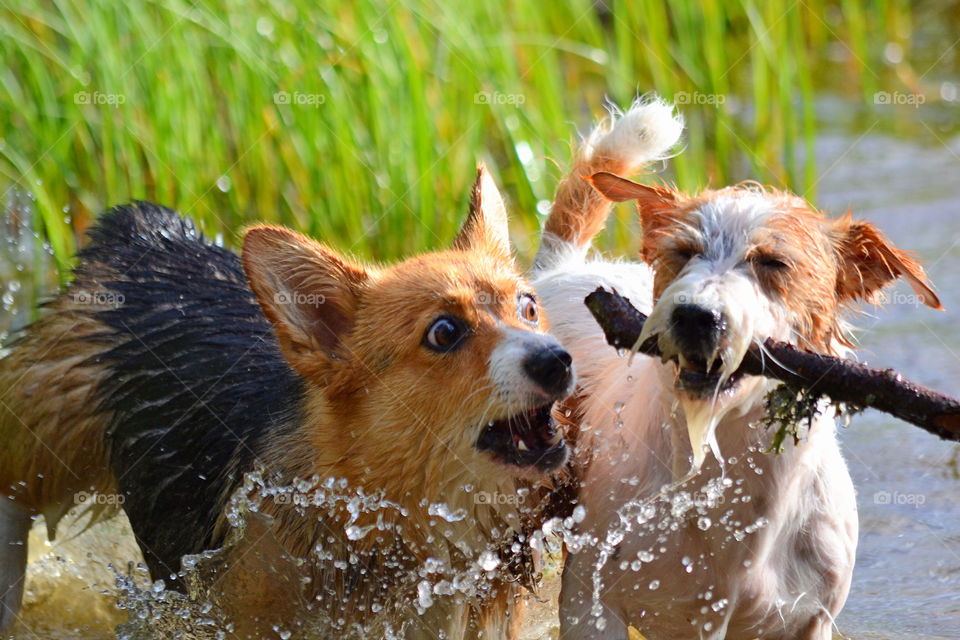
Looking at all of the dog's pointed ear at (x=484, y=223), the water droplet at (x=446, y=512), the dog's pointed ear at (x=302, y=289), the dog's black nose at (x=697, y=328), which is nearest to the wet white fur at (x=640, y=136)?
the dog's pointed ear at (x=484, y=223)

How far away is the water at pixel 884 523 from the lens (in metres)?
4.36

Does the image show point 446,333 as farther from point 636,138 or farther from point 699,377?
point 636,138

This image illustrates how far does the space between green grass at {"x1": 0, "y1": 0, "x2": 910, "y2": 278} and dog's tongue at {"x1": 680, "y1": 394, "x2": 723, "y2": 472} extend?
9.52ft

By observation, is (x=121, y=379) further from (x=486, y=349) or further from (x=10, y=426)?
(x=486, y=349)

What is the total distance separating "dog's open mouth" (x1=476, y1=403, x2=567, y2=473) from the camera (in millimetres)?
3434

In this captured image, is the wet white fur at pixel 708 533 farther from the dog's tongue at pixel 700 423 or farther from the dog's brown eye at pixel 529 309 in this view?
the dog's brown eye at pixel 529 309

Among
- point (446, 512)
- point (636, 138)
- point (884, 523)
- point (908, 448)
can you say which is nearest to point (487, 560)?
point (446, 512)

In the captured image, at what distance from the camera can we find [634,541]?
366 centimetres

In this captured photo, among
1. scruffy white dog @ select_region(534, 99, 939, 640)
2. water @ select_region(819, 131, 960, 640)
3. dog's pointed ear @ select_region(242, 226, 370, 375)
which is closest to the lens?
scruffy white dog @ select_region(534, 99, 939, 640)

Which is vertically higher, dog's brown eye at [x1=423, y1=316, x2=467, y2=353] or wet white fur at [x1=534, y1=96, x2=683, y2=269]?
wet white fur at [x1=534, y1=96, x2=683, y2=269]

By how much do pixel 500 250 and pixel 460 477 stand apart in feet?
2.64

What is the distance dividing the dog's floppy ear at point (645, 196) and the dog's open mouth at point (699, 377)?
0.51 metres

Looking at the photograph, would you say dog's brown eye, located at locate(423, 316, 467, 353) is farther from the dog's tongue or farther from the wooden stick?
the dog's tongue

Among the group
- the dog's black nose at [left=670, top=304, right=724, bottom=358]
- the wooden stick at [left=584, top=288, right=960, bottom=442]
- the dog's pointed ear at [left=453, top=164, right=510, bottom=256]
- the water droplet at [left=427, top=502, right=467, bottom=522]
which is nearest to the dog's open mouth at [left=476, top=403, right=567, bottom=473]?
the water droplet at [left=427, top=502, right=467, bottom=522]
